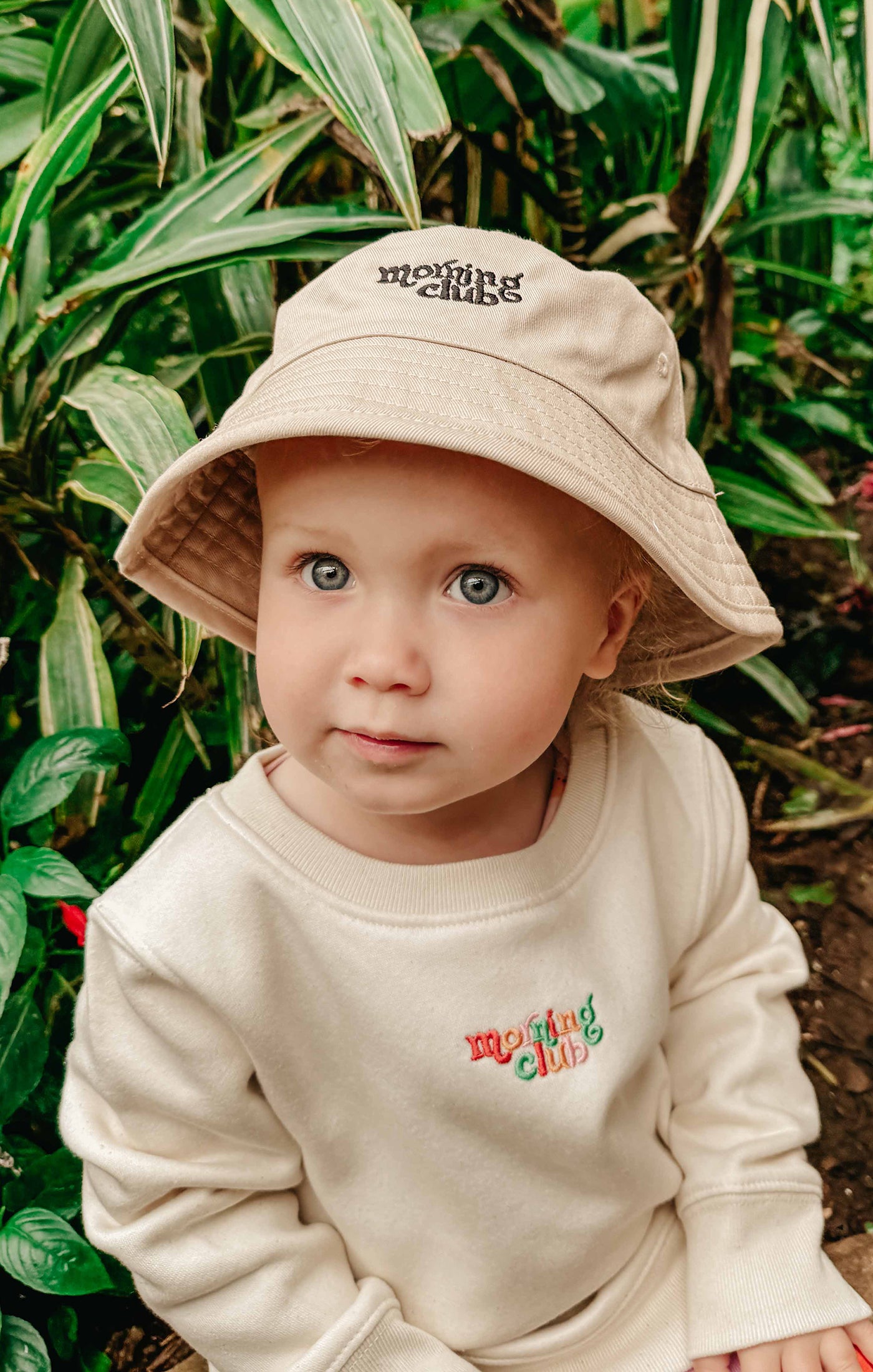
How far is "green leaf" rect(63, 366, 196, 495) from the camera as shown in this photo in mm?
1000

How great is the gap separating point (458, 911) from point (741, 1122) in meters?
0.37

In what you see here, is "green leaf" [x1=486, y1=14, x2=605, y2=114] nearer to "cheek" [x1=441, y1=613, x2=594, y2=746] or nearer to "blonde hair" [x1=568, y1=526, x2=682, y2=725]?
"blonde hair" [x1=568, y1=526, x2=682, y2=725]

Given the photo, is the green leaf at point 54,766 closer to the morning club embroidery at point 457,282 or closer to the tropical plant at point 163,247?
the tropical plant at point 163,247

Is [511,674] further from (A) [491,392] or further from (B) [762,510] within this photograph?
(B) [762,510]

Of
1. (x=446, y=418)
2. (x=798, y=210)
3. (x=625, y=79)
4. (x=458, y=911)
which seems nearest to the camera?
(x=446, y=418)

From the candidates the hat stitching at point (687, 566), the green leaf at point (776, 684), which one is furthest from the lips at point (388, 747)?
the green leaf at point (776, 684)

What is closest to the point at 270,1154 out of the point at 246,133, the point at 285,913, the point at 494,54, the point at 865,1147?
the point at 285,913

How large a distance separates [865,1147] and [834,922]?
1.08 ft

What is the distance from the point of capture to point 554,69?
1.25 m

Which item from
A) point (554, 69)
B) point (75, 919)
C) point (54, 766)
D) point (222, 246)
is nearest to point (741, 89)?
point (554, 69)

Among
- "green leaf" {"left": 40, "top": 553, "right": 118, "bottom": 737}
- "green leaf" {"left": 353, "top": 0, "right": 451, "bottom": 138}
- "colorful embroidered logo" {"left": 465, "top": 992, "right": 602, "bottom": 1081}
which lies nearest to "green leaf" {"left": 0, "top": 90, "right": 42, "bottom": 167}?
"green leaf" {"left": 353, "top": 0, "right": 451, "bottom": 138}

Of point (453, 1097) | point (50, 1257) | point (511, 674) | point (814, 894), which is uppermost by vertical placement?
point (511, 674)

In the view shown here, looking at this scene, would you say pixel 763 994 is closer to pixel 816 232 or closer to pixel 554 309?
pixel 554 309

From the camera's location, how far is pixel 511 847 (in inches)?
35.5
